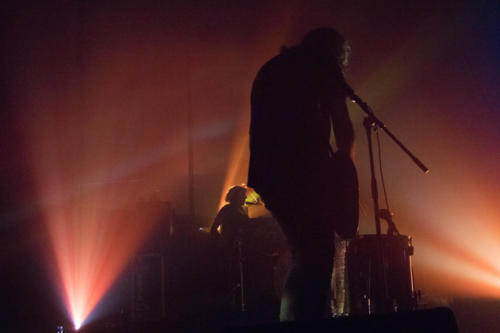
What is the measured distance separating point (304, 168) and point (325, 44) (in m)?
0.65

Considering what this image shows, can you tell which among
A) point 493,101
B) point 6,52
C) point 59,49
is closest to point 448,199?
point 493,101

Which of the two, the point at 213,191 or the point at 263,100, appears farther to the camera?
the point at 213,191

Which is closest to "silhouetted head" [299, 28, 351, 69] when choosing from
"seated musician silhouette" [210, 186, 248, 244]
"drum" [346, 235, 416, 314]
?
"drum" [346, 235, 416, 314]

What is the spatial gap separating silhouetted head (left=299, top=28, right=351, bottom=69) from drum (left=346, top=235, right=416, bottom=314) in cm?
154

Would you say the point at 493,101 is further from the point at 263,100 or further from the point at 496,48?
the point at 263,100

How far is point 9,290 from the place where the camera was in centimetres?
487

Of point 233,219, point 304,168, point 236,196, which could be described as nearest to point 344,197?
point 304,168

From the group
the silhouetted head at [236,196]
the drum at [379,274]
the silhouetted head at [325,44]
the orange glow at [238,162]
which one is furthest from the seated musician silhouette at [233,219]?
the silhouetted head at [325,44]

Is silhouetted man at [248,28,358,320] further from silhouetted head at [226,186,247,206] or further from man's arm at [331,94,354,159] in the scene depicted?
silhouetted head at [226,186,247,206]

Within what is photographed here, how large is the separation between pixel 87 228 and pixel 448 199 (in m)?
4.73

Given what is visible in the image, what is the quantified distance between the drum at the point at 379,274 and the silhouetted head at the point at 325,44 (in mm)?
1542

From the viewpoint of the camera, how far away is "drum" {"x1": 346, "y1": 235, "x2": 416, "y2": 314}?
3215 millimetres

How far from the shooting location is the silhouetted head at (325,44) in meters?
2.08

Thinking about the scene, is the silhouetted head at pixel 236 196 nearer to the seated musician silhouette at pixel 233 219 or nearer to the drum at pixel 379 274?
the seated musician silhouette at pixel 233 219
